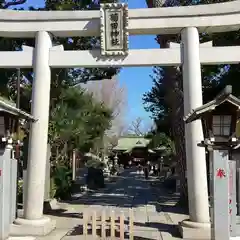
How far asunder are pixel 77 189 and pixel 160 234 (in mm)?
11074

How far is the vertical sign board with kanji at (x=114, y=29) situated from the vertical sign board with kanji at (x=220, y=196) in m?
3.86

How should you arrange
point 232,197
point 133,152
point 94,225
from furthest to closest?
point 133,152 → point 94,225 → point 232,197

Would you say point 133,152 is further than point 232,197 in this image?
Yes

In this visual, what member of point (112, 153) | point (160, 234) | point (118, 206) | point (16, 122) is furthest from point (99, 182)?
point (112, 153)

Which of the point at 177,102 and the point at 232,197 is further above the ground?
the point at 177,102

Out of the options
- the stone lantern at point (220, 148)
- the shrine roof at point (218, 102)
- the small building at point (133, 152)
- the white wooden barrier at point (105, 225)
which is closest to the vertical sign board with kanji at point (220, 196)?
the stone lantern at point (220, 148)

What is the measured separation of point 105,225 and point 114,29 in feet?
15.7

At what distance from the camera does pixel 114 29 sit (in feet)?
33.2

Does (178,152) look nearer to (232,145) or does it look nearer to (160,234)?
(160,234)

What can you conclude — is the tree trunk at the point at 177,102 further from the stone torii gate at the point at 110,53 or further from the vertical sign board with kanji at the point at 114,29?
the vertical sign board with kanji at the point at 114,29

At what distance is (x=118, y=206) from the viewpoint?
15.3 m

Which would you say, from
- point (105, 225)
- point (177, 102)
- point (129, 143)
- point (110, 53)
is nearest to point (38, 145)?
point (105, 225)

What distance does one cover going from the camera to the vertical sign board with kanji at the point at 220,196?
7340 millimetres

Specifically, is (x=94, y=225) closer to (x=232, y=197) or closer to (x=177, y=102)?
(x=232, y=197)
